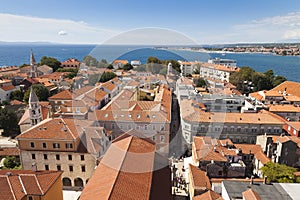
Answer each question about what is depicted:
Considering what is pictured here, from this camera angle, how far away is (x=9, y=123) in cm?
2639

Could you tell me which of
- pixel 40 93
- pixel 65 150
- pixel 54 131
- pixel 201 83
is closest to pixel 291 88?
pixel 201 83

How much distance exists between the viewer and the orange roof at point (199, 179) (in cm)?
1482

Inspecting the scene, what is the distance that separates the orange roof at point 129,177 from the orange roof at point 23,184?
2.75 meters

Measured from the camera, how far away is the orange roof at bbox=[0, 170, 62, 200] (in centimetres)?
1155

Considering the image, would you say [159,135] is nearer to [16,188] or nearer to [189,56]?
[189,56]

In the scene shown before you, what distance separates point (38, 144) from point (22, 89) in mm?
30259

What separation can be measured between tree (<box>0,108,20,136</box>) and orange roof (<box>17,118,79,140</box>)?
11078 mm

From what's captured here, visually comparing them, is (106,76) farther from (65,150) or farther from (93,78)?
(65,150)

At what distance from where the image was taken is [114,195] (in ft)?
31.6

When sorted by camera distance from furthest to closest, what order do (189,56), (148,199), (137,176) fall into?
(189,56) → (137,176) → (148,199)

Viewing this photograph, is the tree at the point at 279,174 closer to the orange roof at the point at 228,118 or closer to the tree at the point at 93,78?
the orange roof at the point at 228,118

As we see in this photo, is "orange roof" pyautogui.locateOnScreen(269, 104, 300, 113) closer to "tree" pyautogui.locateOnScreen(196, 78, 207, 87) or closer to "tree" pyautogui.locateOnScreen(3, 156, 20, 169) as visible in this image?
"tree" pyautogui.locateOnScreen(196, 78, 207, 87)

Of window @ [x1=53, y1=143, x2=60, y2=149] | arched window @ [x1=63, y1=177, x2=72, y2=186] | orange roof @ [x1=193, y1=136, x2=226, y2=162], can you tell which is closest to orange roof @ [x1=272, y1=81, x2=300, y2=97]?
orange roof @ [x1=193, y1=136, x2=226, y2=162]

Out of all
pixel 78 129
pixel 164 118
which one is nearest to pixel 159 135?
pixel 164 118
